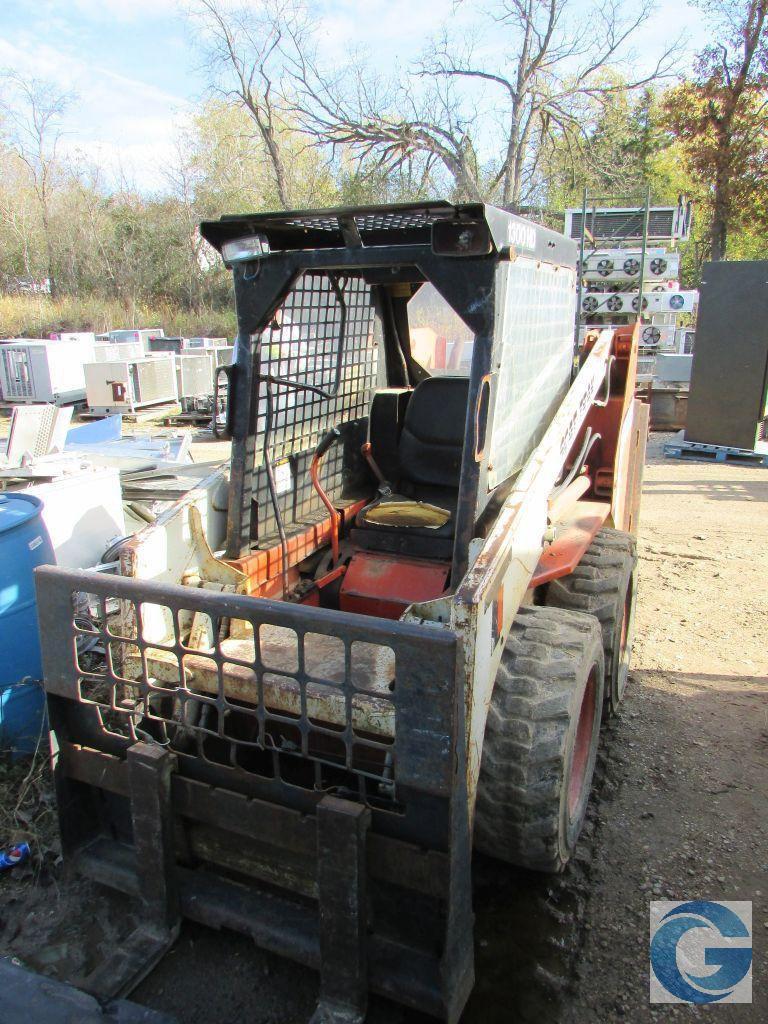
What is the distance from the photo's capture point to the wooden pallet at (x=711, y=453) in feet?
37.3

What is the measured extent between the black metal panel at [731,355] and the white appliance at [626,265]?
3.86 metres

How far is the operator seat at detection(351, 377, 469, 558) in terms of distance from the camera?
354 cm

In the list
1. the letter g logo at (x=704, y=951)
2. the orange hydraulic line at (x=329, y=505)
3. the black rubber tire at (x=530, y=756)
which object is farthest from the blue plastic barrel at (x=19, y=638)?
the letter g logo at (x=704, y=951)

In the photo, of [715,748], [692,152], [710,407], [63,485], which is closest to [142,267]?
[692,152]

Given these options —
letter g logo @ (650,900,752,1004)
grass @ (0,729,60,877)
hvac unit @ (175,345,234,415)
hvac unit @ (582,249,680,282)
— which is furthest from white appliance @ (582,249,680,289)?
grass @ (0,729,60,877)

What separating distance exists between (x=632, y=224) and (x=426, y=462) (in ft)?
46.4

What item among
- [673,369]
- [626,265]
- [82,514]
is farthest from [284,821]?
[626,265]

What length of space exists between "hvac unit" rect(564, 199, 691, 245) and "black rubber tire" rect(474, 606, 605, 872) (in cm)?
1473

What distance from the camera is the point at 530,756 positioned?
2463 mm

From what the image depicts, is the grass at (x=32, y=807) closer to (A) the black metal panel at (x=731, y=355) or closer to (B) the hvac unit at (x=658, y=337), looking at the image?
(A) the black metal panel at (x=731, y=355)

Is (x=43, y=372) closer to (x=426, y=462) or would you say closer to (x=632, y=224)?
(x=632, y=224)

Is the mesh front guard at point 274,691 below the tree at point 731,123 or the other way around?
below

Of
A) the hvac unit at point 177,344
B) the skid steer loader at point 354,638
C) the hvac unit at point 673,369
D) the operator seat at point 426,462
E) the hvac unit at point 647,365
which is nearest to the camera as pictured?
the skid steer loader at point 354,638

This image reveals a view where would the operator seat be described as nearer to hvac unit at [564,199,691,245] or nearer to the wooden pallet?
the wooden pallet
